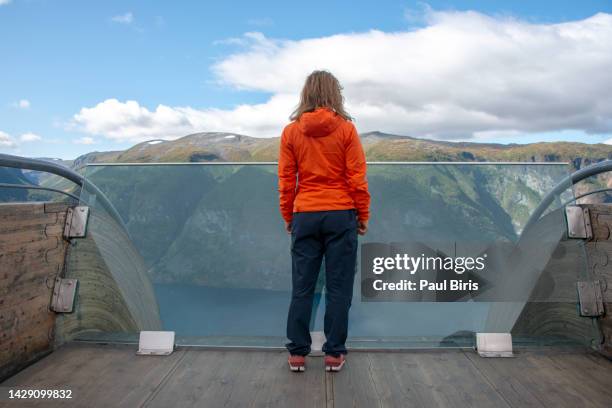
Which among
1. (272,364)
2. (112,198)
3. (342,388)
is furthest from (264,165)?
(342,388)

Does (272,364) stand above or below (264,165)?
below

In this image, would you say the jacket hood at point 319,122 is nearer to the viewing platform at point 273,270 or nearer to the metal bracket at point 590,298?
the viewing platform at point 273,270


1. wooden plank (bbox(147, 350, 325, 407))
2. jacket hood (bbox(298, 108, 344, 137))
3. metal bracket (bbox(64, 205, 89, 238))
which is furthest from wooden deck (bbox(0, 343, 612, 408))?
jacket hood (bbox(298, 108, 344, 137))

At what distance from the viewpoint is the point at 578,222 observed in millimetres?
4020

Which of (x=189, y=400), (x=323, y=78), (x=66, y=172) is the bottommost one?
(x=189, y=400)

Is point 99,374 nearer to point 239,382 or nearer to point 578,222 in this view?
point 239,382

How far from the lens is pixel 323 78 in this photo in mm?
3256

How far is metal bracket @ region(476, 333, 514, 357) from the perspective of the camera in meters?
3.72

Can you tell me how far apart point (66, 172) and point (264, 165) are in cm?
161

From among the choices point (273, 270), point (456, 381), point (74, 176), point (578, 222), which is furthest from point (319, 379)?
point (74, 176)

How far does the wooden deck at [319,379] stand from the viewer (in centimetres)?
297

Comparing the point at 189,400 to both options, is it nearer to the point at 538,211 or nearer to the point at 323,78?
the point at 323,78

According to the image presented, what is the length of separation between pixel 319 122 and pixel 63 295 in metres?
2.40

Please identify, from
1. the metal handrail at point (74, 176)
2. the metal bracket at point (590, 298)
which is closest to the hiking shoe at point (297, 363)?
the metal handrail at point (74, 176)
